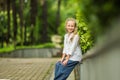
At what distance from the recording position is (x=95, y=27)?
276cm

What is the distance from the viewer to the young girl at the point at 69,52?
761 centimetres

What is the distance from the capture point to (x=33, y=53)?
34.0 metres

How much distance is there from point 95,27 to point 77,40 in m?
4.93

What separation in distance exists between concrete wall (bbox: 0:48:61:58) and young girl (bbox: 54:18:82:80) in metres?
24.4

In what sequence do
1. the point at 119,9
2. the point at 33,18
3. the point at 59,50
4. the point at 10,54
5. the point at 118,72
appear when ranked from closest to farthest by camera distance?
the point at 119,9
the point at 118,72
the point at 10,54
the point at 59,50
the point at 33,18

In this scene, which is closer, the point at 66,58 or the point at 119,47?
the point at 119,47

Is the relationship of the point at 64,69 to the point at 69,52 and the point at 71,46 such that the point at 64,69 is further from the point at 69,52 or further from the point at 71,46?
the point at 71,46

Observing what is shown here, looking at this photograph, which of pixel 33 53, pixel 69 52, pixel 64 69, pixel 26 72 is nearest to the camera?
pixel 69 52

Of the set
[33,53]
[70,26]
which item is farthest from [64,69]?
[33,53]

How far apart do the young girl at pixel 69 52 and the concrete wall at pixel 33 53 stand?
24401mm

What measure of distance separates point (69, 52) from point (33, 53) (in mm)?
26446

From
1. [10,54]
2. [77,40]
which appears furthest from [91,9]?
[10,54]

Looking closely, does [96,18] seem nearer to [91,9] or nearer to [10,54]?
[91,9]

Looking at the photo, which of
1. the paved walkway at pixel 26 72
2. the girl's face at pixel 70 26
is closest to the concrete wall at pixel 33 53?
the paved walkway at pixel 26 72
